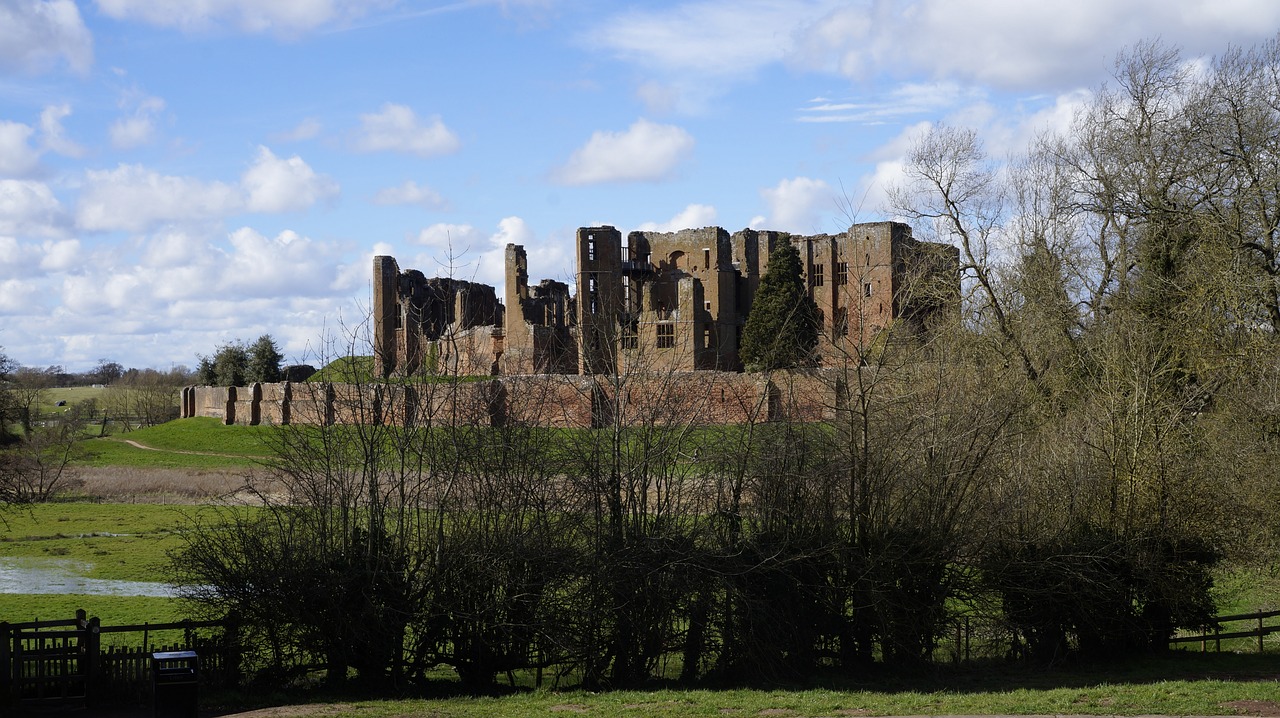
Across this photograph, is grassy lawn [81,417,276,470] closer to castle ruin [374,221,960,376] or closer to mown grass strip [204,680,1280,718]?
castle ruin [374,221,960,376]

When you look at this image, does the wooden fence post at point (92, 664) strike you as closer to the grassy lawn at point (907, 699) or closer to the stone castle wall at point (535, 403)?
the grassy lawn at point (907, 699)

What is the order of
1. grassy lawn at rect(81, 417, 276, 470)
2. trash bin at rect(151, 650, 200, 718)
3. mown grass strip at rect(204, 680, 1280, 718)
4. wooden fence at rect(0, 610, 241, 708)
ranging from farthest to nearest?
grassy lawn at rect(81, 417, 276, 470) < wooden fence at rect(0, 610, 241, 708) < mown grass strip at rect(204, 680, 1280, 718) < trash bin at rect(151, 650, 200, 718)

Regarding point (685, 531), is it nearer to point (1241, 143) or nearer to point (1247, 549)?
point (1247, 549)

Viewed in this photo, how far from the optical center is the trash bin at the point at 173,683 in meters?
13.0

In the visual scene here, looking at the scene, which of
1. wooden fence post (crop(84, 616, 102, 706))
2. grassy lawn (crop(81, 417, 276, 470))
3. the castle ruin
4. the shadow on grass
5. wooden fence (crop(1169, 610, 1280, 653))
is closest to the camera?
wooden fence post (crop(84, 616, 102, 706))

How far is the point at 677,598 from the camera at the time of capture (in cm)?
1761

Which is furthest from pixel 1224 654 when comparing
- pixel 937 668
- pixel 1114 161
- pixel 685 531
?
pixel 1114 161

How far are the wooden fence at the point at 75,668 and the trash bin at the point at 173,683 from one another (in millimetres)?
2795

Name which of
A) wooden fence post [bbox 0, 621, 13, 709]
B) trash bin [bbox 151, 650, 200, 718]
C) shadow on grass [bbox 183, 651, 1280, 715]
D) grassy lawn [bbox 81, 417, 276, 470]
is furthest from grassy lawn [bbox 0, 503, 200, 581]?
trash bin [bbox 151, 650, 200, 718]

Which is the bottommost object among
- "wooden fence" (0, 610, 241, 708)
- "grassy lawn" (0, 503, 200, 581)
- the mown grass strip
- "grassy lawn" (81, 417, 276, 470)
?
"grassy lawn" (0, 503, 200, 581)

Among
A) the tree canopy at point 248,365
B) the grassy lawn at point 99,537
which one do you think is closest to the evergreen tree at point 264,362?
the tree canopy at point 248,365

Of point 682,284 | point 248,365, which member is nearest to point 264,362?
point 248,365

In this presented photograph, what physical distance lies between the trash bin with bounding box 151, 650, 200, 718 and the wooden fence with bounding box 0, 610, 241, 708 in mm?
2795

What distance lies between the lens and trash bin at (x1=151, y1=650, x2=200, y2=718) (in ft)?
42.8
